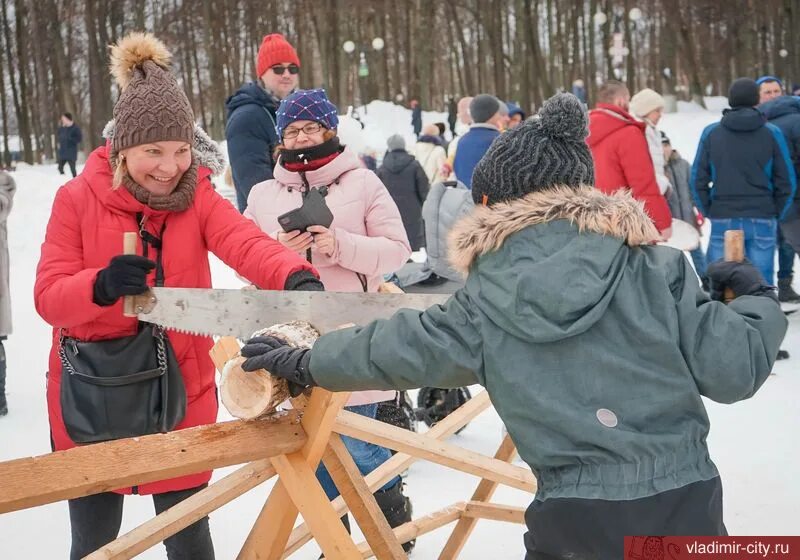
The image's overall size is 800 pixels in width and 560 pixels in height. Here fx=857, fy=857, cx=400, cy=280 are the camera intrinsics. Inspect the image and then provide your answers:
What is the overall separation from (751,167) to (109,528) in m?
5.87

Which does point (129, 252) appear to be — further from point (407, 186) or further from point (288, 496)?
point (407, 186)

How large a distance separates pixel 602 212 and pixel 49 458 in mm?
1360

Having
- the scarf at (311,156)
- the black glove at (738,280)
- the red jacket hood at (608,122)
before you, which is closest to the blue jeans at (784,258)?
the red jacket hood at (608,122)

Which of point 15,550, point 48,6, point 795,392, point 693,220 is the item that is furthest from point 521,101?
point 15,550

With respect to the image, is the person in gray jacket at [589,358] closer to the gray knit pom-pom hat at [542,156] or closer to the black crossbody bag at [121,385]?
the gray knit pom-pom hat at [542,156]

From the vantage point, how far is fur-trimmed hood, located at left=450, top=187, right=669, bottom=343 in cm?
184

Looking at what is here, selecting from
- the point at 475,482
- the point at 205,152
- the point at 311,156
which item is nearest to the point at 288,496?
the point at 205,152

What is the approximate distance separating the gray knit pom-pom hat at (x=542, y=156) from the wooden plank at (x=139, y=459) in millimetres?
841

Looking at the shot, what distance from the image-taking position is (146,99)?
2637mm

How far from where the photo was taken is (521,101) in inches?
1189

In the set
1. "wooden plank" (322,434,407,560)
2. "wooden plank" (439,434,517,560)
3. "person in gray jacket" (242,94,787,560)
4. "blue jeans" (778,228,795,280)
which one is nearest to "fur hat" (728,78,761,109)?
"blue jeans" (778,228,795,280)

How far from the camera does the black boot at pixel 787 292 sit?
8102 mm

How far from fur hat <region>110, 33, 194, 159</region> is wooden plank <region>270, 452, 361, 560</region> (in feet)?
3.51

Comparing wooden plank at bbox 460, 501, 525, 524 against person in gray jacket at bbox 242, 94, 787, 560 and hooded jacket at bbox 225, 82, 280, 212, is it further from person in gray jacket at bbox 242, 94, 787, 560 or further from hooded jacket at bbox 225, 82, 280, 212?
hooded jacket at bbox 225, 82, 280, 212
